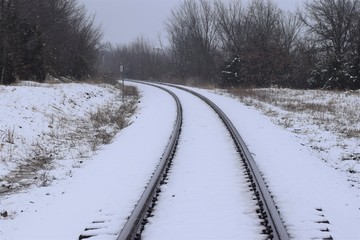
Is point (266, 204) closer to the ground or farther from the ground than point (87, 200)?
farther from the ground

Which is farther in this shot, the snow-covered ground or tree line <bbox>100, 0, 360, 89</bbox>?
tree line <bbox>100, 0, 360, 89</bbox>

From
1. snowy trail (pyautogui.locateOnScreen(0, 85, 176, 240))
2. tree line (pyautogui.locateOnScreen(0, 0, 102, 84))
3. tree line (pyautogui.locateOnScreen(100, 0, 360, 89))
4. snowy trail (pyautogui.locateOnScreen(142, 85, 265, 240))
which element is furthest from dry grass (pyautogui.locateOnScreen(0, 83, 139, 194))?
tree line (pyautogui.locateOnScreen(100, 0, 360, 89))

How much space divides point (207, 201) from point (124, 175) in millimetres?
2368

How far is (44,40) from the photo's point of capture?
3072cm

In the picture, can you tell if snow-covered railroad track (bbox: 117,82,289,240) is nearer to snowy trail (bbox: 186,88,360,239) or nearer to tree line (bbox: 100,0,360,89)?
snowy trail (bbox: 186,88,360,239)

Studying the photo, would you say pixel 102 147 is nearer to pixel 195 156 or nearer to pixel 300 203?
pixel 195 156

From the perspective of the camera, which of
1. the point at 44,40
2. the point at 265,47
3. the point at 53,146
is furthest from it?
the point at 265,47

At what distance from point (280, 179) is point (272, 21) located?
53.7 m

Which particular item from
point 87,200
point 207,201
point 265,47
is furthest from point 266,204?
point 265,47

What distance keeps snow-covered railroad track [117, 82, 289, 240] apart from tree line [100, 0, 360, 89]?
114ft

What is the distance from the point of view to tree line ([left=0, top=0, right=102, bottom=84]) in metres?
23.0

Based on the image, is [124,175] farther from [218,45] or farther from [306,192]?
[218,45]

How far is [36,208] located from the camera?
6566 millimetres

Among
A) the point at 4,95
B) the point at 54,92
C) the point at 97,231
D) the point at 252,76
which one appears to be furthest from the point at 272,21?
the point at 97,231
